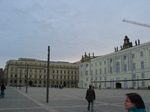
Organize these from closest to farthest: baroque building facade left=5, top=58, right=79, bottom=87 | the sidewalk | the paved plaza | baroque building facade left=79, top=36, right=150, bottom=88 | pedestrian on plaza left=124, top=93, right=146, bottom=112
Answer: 1. pedestrian on plaza left=124, top=93, right=146, bottom=112
2. the sidewalk
3. the paved plaza
4. baroque building facade left=79, top=36, right=150, bottom=88
5. baroque building facade left=5, top=58, right=79, bottom=87

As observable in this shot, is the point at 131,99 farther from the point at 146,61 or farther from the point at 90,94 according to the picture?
the point at 146,61

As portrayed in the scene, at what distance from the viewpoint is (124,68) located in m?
70.3

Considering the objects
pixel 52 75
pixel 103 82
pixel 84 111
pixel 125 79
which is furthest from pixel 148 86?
pixel 52 75

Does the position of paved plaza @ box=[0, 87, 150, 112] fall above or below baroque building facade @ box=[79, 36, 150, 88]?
below

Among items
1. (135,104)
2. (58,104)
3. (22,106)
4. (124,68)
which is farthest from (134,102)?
(124,68)

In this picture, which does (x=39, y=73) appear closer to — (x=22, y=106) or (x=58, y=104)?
(x=58, y=104)

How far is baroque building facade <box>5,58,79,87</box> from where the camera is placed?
124 m

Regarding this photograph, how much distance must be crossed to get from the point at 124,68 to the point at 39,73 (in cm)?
7559

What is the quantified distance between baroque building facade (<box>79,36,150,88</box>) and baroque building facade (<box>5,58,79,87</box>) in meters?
43.8

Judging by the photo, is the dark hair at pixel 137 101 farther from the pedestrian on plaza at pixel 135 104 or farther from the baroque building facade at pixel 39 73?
the baroque building facade at pixel 39 73

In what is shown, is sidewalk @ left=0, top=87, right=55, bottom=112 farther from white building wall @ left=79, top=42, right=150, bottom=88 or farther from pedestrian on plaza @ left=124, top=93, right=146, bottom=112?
white building wall @ left=79, top=42, right=150, bottom=88

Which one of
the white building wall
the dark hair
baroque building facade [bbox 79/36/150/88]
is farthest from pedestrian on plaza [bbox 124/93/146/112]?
the white building wall

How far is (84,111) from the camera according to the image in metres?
11.8

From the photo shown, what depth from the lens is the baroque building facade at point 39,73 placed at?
124 metres
